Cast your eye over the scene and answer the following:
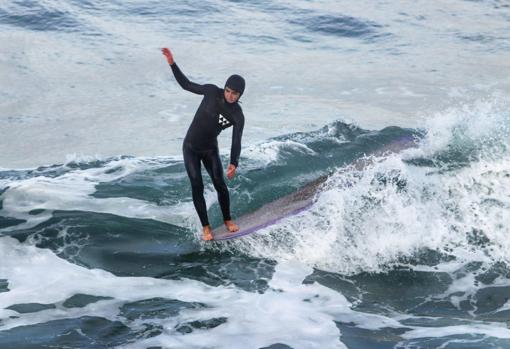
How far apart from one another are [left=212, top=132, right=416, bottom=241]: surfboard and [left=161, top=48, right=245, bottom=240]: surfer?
186mm

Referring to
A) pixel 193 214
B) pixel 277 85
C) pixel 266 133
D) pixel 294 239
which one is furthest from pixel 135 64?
pixel 294 239

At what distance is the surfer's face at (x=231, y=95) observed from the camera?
7.73 m

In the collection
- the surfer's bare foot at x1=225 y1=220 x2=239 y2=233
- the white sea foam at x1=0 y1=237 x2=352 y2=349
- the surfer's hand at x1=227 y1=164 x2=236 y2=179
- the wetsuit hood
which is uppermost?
the wetsuit hood

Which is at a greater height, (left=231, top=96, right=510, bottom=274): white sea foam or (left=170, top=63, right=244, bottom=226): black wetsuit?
(left=170, top=63, right=244, bottom=226): black wetsuit

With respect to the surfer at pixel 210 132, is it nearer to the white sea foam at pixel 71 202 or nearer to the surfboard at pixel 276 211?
the surfboard at pixel 276 211

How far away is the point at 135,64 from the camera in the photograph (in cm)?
1778

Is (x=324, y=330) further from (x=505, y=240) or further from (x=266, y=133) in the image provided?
(x=266, y=133)

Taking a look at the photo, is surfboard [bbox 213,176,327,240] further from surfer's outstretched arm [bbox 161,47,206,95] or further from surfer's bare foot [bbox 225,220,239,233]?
surfer's outstretched arm [bbox 161,47,206,95]

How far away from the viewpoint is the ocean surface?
668cm

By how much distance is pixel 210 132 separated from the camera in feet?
26.7

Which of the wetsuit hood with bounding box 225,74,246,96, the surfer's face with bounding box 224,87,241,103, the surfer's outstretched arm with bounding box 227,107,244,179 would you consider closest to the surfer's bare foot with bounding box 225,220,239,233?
the surfer's outstretched arm with bounding box 227,107,244,179

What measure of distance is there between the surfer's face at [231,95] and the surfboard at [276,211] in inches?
63.5

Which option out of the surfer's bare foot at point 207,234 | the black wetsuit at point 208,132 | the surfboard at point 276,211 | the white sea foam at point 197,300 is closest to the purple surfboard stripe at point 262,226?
the surfboard at point 276,211

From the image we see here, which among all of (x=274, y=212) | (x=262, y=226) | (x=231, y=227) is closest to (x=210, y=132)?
(x=231, y=227)
